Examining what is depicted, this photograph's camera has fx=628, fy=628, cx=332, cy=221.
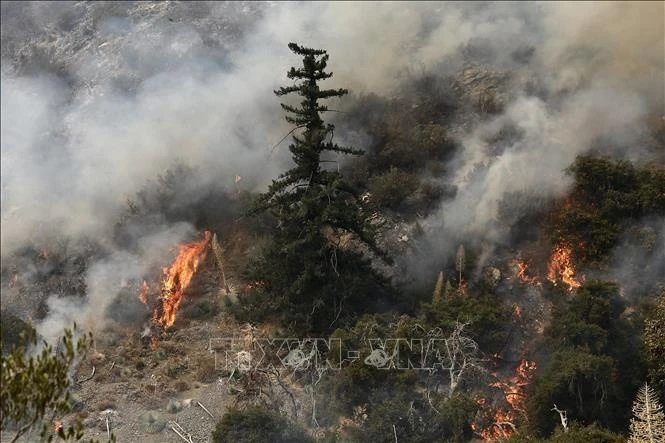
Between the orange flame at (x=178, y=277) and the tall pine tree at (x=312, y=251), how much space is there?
3.44m

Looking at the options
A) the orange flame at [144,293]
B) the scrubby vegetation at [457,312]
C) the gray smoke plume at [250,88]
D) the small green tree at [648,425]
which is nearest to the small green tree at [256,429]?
the scrubby vegetation at [457,312]

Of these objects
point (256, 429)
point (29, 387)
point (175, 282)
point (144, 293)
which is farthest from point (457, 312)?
point (29, 387)

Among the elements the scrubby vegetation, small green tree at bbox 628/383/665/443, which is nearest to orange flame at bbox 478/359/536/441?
the scrubby vegetation

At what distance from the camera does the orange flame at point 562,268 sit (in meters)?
19.0

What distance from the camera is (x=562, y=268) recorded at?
1933 cm

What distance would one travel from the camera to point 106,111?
2773 cm

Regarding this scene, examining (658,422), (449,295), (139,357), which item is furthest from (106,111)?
(658,422)

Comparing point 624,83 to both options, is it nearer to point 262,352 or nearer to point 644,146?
point 644,146

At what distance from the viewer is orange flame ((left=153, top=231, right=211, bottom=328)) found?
20.7 meters

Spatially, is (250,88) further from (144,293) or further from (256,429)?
(256,429)

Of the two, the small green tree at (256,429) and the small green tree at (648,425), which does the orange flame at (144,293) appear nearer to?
the small green tree at (256,429)

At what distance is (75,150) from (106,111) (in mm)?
2403

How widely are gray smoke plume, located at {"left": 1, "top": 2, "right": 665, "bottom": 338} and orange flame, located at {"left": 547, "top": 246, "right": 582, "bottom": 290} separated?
191 centimetres

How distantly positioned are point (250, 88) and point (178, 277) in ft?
31.9
